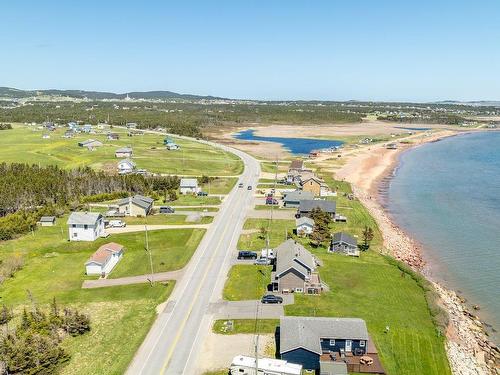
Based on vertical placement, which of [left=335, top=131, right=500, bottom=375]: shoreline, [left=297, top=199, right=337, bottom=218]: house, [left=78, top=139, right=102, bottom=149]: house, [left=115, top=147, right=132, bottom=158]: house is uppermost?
[left=78, top=139, right=102, bottom=149]: house

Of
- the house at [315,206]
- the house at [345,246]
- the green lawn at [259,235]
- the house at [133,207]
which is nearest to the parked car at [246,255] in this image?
the green lawn at [259,235]

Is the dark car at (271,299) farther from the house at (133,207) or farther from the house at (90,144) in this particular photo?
the house at (90,144)

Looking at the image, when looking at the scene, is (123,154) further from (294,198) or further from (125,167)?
(294,198)

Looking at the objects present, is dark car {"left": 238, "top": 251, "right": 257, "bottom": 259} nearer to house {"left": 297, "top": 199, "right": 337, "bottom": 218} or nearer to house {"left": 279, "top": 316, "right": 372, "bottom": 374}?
house {"left": 279, "top": 316, "right": 372, "bottom": 374}

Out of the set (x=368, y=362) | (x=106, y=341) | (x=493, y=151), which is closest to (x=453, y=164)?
(x=493, y=151)

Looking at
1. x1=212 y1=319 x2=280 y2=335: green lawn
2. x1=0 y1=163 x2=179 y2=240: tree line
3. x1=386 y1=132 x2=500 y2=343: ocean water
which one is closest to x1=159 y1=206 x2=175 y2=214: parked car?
x1=0 y1=163 x2=179 y2=240: tree line
